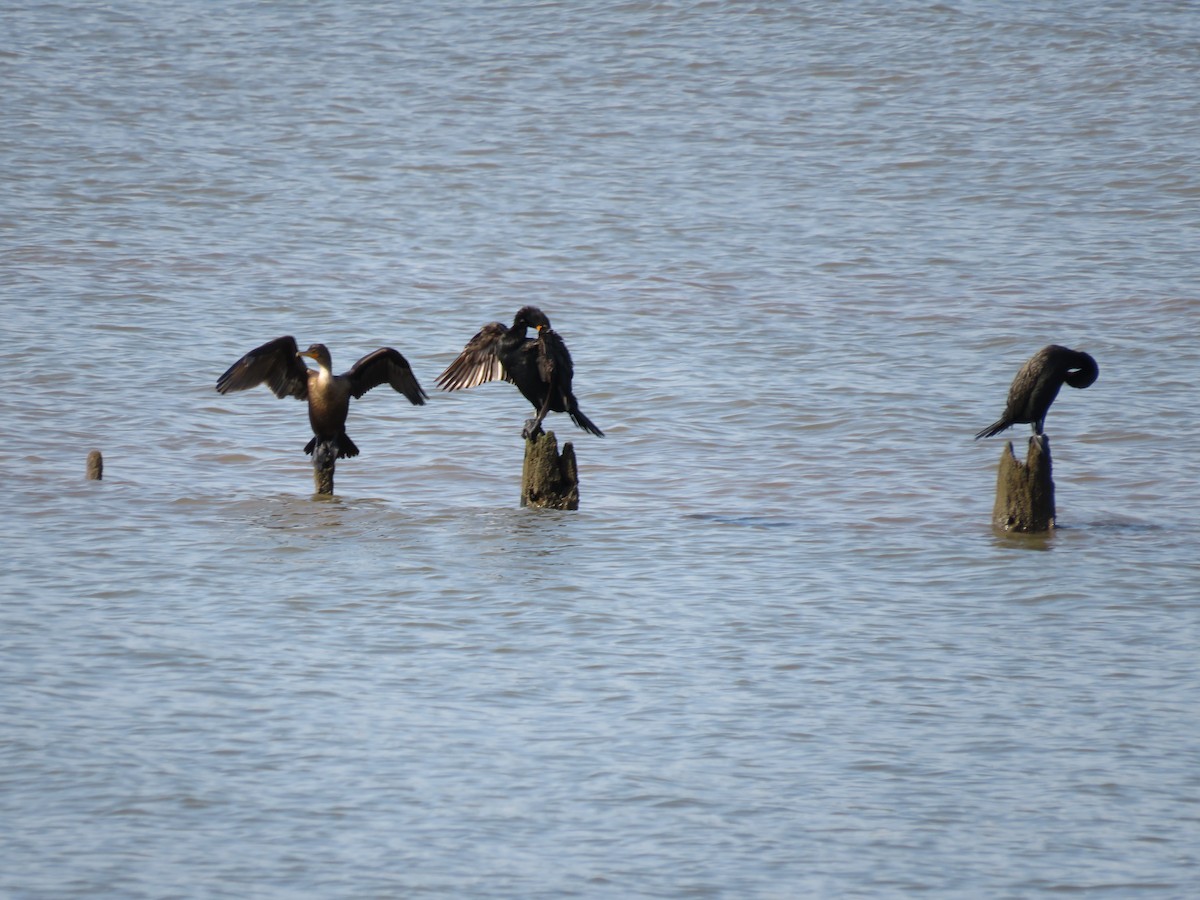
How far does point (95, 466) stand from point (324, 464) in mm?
1614

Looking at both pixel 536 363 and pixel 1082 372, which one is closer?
pixel 536 363

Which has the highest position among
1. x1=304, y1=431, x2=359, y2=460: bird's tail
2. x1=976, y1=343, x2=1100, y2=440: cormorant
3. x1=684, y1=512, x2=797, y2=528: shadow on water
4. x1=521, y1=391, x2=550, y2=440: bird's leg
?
x1=976, y1=343, x2=1100, y2=440: cormorant

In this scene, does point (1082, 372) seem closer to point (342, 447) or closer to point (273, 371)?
point (342, 447)

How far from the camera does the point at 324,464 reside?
11.0 meters

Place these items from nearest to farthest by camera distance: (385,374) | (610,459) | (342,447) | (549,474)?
(549,474) < (342,447) < (385,374) < (610,459)

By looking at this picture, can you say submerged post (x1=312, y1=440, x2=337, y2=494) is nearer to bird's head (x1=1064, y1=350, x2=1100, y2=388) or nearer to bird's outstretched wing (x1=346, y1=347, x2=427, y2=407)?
bird's outstretched wing (x1=346, y1=347, x2=427, y2=407)

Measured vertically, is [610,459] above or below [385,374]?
below

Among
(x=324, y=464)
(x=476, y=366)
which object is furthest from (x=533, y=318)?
(x=324, y=464)

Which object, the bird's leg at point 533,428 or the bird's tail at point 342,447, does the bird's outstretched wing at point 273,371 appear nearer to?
the bird's tail at point 342,447

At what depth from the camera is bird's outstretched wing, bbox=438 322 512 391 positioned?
35.3 ft

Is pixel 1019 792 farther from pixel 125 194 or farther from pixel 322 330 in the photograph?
pixel 125 194

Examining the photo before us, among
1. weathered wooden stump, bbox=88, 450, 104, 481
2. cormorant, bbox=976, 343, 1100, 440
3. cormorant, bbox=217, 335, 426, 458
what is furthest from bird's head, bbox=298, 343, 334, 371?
cormorant, bbox=976, 343, 1100, 440

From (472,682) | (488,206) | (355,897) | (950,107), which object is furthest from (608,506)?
(950,107)

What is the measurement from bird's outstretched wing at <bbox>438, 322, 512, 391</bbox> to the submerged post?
2.55 ft
